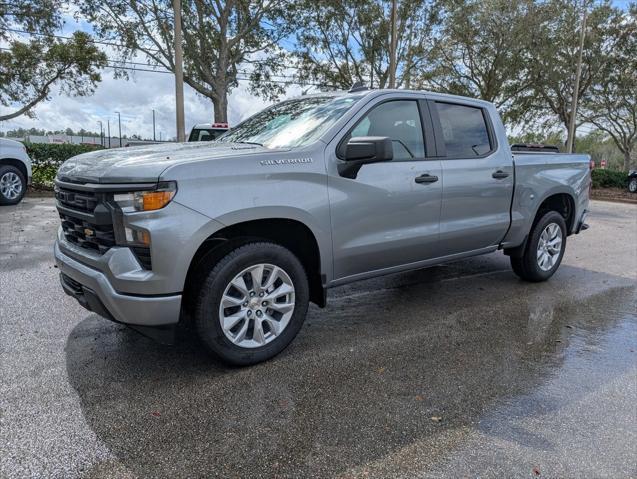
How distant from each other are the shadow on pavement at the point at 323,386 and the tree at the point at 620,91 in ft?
83.0

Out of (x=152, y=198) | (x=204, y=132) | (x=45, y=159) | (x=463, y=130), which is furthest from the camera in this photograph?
(x=45, y=159)

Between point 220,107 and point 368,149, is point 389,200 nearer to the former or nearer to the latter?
point 368,149

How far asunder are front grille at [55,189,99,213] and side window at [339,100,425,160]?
1.91 meters

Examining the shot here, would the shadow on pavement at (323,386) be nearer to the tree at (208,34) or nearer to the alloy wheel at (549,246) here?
the alloy wheel at (549,246)

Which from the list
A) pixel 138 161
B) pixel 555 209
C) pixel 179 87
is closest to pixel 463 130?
pixel 555 209

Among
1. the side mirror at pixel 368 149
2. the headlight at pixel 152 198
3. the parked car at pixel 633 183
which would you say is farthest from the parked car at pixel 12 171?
the parked car at pixel 633 183

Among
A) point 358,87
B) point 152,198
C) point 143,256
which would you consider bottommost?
point 143,256

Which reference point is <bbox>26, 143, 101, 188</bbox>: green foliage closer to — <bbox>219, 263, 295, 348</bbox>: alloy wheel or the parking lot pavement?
the parking lot pavement

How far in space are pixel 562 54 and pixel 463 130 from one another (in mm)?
22987

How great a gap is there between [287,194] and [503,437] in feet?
6.35

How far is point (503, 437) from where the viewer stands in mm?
2547

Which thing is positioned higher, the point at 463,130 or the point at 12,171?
the point at 463,130

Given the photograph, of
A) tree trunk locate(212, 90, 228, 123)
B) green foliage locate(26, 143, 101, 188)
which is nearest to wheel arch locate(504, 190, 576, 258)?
green foliage locate(26, 143, 101, 188)

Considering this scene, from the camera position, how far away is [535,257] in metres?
5.40
